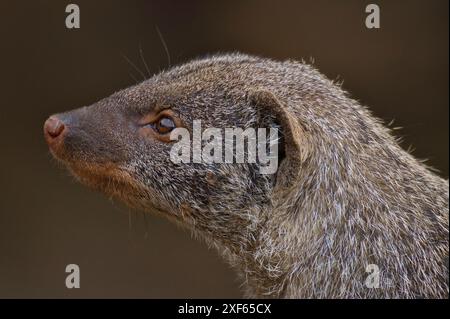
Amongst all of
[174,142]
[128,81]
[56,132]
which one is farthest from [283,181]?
[128,81]

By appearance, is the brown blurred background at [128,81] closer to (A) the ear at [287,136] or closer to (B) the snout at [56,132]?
(B) the snout at [56,132]

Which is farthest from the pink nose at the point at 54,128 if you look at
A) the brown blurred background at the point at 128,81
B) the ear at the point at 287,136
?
the brown blurred background at the point at 128,81

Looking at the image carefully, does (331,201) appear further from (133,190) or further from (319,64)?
(319,64)

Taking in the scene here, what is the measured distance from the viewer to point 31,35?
7492 millimetres

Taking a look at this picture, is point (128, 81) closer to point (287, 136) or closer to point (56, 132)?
point (56, 132)

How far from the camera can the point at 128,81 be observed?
310 inches

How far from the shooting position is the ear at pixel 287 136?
384cm

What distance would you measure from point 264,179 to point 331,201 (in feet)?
1.33

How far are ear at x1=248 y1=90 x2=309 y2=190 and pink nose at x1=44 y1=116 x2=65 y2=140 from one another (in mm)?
1106

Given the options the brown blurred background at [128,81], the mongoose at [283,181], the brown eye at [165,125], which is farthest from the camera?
the brown blurred background at [128,81]

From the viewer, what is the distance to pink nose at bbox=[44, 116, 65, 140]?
432 cm

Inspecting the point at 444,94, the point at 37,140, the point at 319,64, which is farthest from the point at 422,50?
the point at 37,140

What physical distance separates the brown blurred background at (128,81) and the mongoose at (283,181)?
3126 mm

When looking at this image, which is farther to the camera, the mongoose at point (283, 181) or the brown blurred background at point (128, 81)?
the brown blurred background at point (128, 81)
